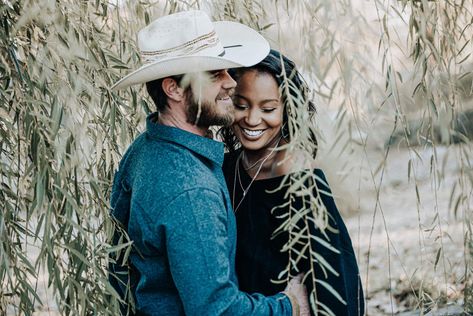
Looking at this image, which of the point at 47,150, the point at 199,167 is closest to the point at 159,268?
the point at 199,167

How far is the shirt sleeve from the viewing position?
1.72 metres

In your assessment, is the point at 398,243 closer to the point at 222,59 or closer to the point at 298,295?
the point at 298,295

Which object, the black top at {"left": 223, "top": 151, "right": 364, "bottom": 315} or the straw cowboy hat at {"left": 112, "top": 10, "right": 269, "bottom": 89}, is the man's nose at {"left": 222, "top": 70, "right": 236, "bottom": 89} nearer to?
the straw cowboy hat at {"left": 112, "top": 10, "right": 269, "bottom": 89}

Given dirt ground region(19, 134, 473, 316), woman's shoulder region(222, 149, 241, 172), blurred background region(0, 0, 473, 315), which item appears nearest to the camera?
blurred background region(0, 0, 473, 315)

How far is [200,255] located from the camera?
5.65ft

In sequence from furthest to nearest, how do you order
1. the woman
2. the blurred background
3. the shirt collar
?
the woman → the shirt collar → the blurred background

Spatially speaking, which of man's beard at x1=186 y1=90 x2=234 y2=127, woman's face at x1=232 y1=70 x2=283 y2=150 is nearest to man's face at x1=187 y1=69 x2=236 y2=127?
man's beard at x1=186 y1=90 x2=234 y2=127

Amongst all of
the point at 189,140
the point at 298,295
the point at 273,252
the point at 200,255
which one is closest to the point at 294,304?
the point at 298,295

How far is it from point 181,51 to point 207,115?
15cm

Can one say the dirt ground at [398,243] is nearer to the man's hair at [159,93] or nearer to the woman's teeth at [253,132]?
the woman's teeth at [253,132]

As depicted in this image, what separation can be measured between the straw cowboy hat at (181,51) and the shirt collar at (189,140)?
0.12 m

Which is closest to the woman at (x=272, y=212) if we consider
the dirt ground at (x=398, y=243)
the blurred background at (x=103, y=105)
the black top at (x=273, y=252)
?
the black top at (x=273, y=252)

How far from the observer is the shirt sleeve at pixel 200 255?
1.72 meters

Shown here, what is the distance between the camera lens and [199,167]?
1843 mm
